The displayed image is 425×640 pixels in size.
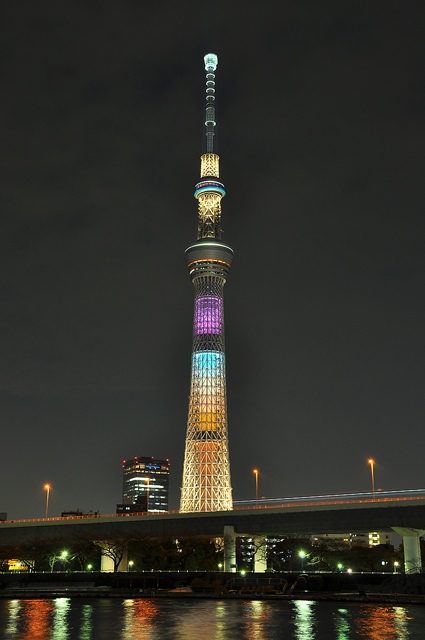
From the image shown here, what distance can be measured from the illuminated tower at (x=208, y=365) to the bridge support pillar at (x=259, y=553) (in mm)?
35203

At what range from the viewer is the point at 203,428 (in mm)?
165875

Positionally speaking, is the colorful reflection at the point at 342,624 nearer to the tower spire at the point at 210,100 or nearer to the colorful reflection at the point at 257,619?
the colorful reflection at the point at 257,619

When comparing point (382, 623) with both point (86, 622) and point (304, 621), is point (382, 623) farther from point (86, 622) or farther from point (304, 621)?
point (86, 622)

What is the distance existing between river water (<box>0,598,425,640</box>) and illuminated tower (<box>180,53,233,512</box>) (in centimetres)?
9496

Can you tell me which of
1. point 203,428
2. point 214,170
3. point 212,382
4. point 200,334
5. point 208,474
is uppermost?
point 214,170

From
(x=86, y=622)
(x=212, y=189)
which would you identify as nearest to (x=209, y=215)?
(x=212, y=189)

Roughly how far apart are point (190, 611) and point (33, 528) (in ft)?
234

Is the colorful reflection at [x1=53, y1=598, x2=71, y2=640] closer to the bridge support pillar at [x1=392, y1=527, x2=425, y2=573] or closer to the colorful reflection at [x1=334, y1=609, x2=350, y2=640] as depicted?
the colorful reflection at [x1=334, y1=609, x2=350, y2=640]

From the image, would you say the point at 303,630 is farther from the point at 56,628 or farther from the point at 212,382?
the point at 212,382

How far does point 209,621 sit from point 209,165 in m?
155

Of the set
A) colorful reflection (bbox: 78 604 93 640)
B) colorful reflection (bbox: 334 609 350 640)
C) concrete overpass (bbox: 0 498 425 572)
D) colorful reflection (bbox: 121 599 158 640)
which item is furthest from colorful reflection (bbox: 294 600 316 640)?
concrete overpass (bbox: 0 498 425 572)

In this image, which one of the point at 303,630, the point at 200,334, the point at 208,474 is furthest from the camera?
the point at 200,334

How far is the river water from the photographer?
40.6 metres

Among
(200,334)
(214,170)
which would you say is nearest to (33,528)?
(200,334)
